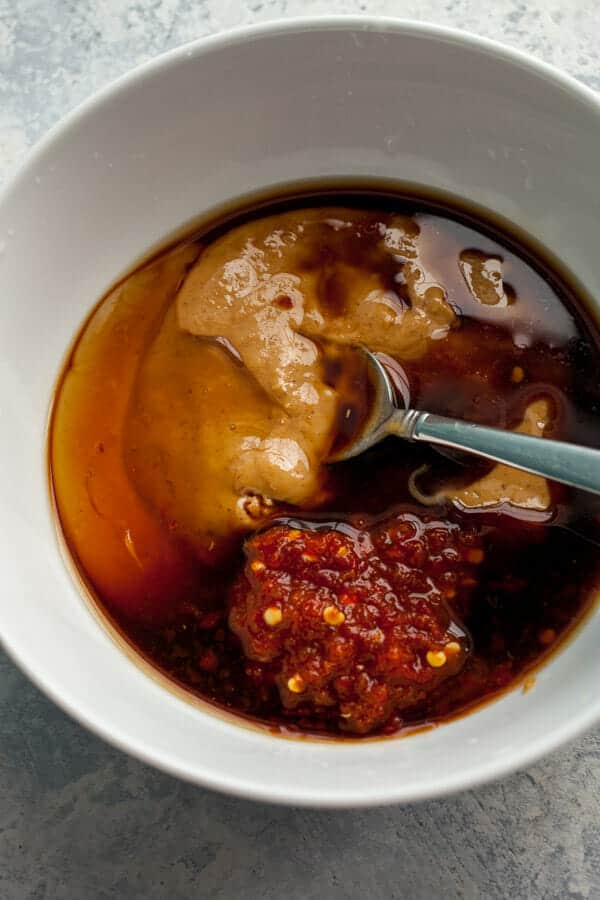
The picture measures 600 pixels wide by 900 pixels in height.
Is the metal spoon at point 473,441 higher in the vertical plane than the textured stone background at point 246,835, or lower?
higher

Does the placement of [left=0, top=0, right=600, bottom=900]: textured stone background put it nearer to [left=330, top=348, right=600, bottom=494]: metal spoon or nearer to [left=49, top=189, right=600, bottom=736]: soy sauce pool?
[left=49, top=189, right=600, bottom=736]: soy sauce pool

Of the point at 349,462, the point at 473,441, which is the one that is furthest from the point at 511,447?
the point at 349,462

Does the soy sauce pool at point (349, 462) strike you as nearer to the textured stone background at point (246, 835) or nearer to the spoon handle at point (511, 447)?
the spoon handle at point (511, 447)

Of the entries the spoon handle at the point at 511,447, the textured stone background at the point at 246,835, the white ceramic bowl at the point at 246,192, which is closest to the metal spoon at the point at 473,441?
the spoon handle at the point at 511,447

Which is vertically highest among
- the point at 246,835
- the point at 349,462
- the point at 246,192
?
the point at 246,192

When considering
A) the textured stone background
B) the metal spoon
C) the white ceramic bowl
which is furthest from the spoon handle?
the textured stone background

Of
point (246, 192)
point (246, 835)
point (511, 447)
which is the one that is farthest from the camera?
point (246, 192)

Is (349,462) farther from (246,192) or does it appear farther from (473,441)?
(246,192)
